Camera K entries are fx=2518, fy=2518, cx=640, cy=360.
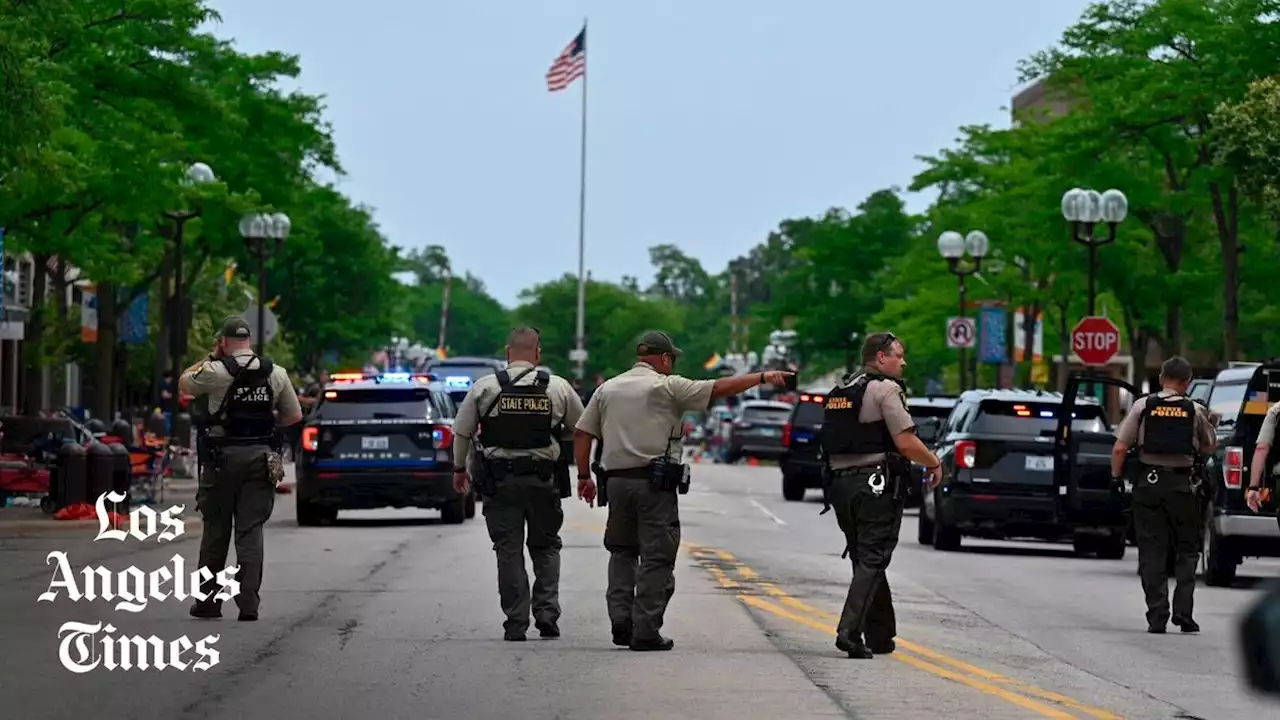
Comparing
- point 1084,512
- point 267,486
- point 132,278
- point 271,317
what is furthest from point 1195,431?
point 271,317

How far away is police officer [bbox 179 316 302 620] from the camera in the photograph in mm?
15961

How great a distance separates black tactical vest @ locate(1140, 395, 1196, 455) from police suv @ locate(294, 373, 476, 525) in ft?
40.7

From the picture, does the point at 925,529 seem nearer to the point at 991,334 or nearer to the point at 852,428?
the point at 852,428

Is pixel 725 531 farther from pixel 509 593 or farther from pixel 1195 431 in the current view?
pixel 509 593

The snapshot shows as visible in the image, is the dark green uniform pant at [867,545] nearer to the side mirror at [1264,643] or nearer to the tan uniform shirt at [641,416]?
the tan uniform shirt at [641,416]

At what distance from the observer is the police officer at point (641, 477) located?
1446 cm

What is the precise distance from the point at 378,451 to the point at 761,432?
36.4 meters

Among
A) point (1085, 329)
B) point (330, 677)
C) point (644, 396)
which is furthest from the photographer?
point (1085, 329)

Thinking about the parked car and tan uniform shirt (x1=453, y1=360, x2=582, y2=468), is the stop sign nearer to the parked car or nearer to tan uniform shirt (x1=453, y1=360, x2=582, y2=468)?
tan uniform shirt (x1=453, y1=360, x2=582, y2=468)

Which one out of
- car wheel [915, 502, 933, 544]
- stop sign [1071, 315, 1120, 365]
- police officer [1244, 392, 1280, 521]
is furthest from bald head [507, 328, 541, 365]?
stop sign [1071, 315, 1120, 365]

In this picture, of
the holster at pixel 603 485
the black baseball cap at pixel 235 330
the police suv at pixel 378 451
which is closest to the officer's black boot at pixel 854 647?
the holster at pixel 603 485

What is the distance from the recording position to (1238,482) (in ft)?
71.1

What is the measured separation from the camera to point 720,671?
1311 cm

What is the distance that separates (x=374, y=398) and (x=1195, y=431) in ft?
44.7
